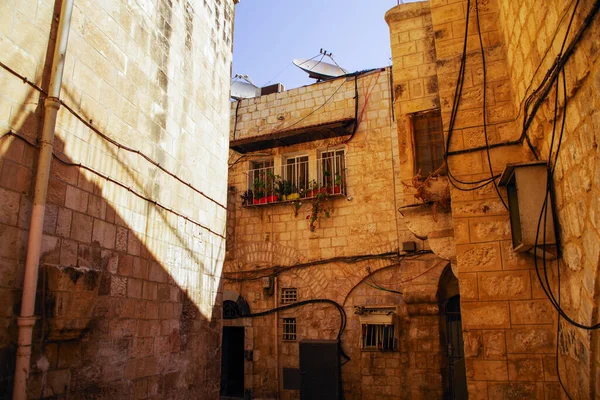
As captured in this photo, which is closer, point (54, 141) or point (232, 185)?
point (54, 141)

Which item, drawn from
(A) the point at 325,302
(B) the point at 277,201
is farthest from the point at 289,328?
(B) the point at 277,201

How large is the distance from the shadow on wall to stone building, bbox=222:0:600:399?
3.25 m

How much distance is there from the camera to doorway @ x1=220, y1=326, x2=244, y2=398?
1165 centimetres

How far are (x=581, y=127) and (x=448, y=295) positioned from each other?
7291 mm

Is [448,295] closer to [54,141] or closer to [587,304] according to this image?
[587,304]

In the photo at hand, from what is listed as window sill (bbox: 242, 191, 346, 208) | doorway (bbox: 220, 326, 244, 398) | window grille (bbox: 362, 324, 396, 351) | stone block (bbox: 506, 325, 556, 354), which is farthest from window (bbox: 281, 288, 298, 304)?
stone block (bbox: 506, 325, 556, 354)

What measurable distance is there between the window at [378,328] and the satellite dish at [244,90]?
23.7 ft

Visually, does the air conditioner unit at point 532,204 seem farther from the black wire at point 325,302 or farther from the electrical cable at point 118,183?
the black wire at point 325,302

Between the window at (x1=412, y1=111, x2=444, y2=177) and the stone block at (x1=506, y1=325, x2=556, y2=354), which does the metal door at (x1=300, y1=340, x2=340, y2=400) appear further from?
the stone block at (x1=506, y1=325, x2=556, y2=354)

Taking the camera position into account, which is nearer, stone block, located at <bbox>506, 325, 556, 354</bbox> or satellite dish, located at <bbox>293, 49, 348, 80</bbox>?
stone block, located at <bbox>506, 325, 556, 354</bbox>

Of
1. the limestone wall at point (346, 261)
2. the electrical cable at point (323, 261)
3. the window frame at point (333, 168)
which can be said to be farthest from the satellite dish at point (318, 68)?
the electrical cable at point (323, 261)

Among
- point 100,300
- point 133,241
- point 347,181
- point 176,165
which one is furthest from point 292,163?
point 100,300

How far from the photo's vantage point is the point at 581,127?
9.68 ft

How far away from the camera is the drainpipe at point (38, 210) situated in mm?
3625
